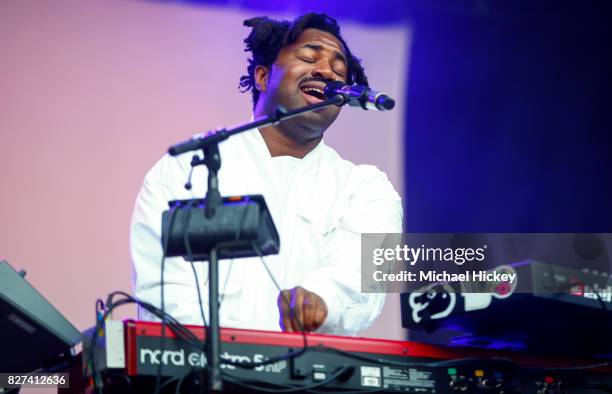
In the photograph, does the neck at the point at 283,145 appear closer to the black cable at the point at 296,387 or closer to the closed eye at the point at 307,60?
the closed eye at the point at 307,60

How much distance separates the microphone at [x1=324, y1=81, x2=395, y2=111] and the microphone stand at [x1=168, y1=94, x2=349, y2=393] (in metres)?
0.22

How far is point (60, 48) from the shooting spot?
3807 millimetres

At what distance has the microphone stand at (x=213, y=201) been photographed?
6.56ft

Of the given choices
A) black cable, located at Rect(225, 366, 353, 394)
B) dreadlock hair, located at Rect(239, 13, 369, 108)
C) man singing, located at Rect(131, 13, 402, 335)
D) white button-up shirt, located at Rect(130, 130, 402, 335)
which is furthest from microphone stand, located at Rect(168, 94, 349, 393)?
dreadlock hair, located at Rect(239, 13, 369, 108)

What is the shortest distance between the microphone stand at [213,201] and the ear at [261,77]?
155cm

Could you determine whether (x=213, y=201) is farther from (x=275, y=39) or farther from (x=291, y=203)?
(x=275, y=39)

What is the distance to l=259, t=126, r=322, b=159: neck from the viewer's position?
11.6 feet

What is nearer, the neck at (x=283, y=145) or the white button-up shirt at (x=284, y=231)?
the white button-up shirt at (x=284, y=231)

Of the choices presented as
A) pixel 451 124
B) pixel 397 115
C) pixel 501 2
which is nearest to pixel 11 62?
pixel 397 115

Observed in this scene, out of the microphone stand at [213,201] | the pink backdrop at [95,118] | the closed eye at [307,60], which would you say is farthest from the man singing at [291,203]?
the microphone stand at [213,201]

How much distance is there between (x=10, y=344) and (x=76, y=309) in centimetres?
127

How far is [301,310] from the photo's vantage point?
8.46 feet

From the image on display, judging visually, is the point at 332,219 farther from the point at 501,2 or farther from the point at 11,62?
the point at 501,2

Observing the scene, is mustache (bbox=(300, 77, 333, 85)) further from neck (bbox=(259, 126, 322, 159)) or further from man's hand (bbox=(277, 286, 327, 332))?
man's hand (bbox=(277, 286, 327, 332))
